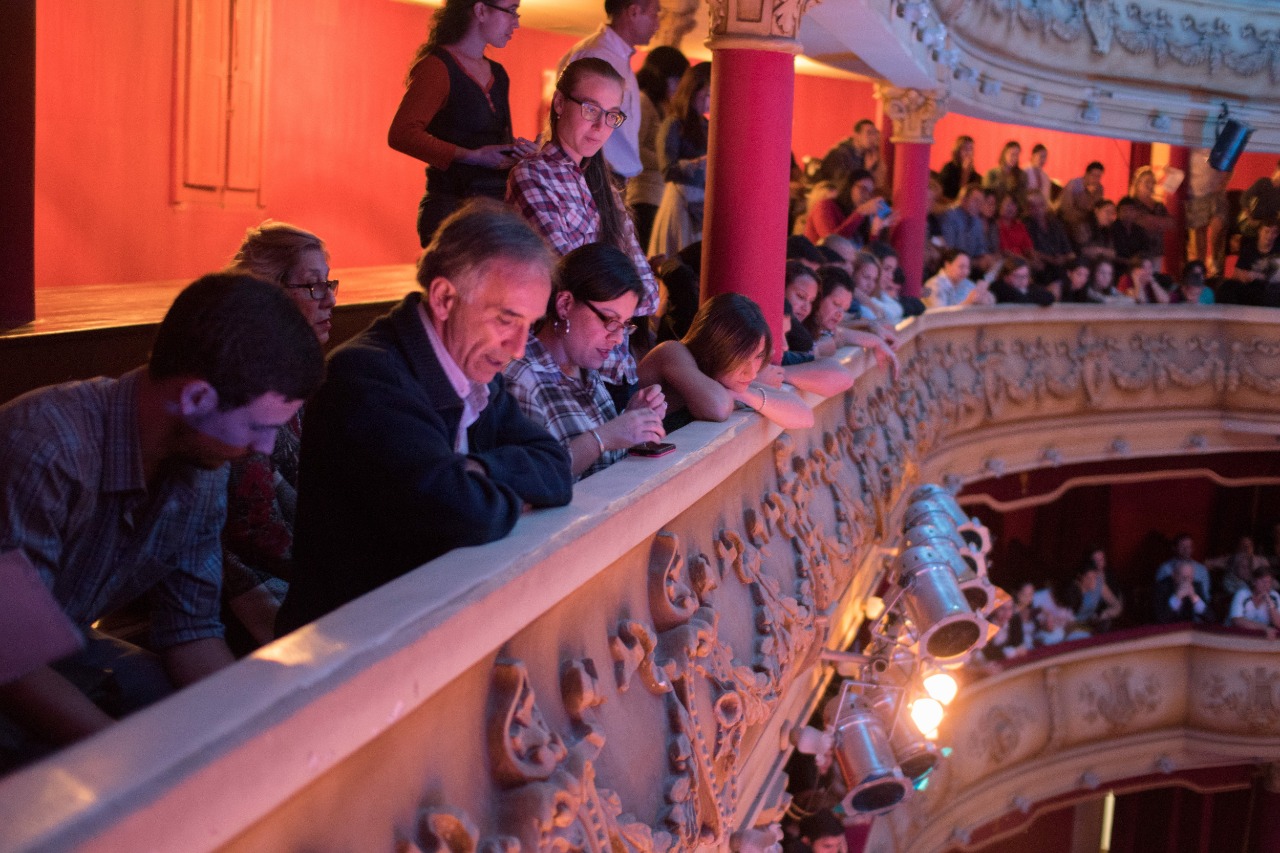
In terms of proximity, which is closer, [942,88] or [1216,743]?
[942,88]

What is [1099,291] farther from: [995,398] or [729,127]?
[729,127]

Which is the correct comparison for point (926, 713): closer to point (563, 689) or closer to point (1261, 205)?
point (563, 689)

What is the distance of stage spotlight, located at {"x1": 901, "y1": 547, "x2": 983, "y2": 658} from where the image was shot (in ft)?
17.1

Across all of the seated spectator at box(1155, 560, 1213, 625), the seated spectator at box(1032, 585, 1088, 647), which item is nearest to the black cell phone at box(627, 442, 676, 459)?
the seated spectator at box(1032, 585, 1088, 647)

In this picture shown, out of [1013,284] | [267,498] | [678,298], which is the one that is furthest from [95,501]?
[1013,284]

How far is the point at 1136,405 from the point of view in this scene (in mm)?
13883

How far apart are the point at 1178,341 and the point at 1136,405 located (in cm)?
84

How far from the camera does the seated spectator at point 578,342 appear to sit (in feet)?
10.3

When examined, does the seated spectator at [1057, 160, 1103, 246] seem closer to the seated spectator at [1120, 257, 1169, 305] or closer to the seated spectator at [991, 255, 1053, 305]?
the seated spectator at [1120, 257, 1169, 305]

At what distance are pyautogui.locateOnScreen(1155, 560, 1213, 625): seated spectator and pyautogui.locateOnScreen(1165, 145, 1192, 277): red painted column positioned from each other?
13.9 ft

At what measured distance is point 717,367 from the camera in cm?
392

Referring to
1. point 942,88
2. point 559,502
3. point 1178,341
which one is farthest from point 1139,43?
point 559,502

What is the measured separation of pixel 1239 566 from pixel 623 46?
509 inches

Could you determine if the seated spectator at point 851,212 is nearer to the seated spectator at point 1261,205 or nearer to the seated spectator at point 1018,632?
the seated spectator at point 1018,632
